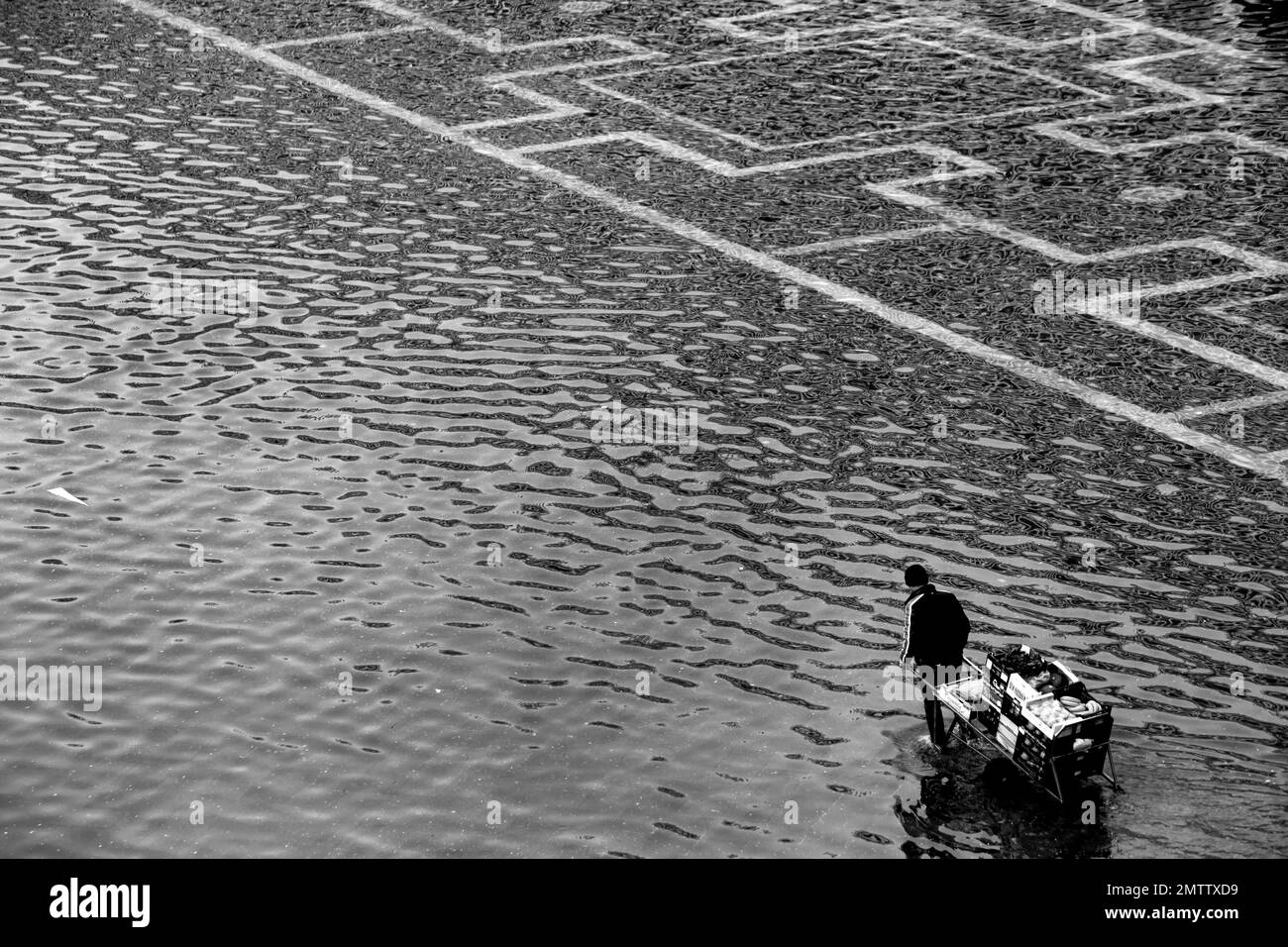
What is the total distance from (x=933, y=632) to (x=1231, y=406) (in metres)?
10.7

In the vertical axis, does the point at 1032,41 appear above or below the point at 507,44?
above

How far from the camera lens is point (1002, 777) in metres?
21.2

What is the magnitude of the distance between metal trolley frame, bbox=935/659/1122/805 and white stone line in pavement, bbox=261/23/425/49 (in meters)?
32.8

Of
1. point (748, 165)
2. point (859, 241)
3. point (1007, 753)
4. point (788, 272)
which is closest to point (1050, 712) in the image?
point (1007, 753)

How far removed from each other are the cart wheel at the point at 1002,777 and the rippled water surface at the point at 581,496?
0.65 feet

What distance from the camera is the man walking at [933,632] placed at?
21.6m

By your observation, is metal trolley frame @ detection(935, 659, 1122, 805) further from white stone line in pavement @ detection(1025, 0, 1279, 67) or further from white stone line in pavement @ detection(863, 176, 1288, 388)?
white stone line in pavement @ detection(1025, 0, 1279, 67)

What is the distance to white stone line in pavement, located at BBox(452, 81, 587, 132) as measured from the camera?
143 feet

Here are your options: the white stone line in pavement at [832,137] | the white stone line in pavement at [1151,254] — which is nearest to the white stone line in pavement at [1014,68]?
the white stone line in pavement at [832,137]

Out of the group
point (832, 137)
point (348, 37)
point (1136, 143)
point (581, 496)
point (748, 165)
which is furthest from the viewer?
point (348, 37)

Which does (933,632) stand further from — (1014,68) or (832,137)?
(1014,68)

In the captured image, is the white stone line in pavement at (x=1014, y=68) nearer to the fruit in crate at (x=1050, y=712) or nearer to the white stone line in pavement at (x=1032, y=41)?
the white stone line in pavement at (x=1032, y=41)
